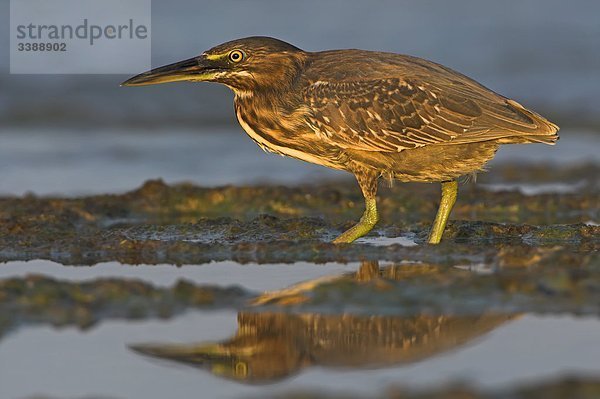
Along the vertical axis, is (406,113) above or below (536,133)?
above

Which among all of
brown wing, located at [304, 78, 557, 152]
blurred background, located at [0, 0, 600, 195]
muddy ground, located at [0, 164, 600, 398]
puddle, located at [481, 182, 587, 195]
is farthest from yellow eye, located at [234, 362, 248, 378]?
blurred background, located at [0, 0, 600, 195]

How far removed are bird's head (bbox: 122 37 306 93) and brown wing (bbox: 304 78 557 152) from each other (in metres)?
0.48

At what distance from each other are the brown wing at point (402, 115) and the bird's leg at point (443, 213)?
0.61m

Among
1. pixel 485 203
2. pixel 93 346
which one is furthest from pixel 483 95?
pixel 93 346

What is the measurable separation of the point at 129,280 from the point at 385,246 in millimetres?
2431

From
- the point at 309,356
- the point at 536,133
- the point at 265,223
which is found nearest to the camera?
the point at 309,356

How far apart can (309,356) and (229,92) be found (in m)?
16.0

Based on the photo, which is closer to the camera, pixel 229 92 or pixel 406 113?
pixel 406 113

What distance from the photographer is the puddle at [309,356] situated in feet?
18.5

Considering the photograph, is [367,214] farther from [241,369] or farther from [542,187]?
[542,187]

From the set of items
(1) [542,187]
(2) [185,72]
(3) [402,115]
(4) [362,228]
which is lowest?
(4) [362,228]

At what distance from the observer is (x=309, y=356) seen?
6.18 m

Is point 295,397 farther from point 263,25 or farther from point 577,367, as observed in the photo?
point 263,25

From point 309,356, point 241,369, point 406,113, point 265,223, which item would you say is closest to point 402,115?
point 406,113
